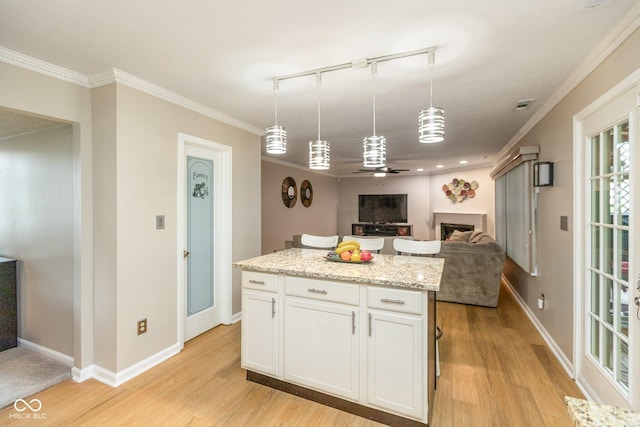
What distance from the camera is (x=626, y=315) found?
1.84 m

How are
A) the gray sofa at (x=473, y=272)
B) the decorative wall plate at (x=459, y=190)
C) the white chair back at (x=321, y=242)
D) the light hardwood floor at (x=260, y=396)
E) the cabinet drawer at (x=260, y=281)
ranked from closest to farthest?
the light hardwood floor at (x=260, y=396) < the cabinet drawer at (x=260, y=281) < the white chair back at (x=321, y=242) < the gray sofa at (x=473, y=272) < the decorative wall plate at (x=459, y=190)

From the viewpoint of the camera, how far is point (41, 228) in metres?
2.84

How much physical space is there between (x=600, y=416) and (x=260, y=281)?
1.95 meters

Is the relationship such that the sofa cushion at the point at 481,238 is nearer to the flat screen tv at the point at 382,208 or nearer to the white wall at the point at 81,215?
the flat screen tv at the point at 382,208

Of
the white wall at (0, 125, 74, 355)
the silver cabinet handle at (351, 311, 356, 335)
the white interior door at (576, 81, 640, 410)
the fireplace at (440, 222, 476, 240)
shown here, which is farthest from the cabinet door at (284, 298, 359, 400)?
the fireplace at (440, 222, 476, 240)

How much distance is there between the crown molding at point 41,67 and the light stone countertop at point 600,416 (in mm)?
3304

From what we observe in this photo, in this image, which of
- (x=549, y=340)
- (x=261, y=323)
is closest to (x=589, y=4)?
(x=261, y=323)

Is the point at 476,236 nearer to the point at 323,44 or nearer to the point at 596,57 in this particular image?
the point at 596,57

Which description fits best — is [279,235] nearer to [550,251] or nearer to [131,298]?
[131,298]

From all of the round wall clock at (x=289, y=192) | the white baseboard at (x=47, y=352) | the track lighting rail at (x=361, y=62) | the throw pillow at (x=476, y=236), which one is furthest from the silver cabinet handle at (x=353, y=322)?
the round wall clock at (x=289, y=192)

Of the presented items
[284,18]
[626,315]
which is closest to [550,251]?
[626,315]

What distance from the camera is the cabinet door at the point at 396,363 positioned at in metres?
1.82

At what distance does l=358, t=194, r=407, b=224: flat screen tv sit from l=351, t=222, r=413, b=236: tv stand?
0.12m

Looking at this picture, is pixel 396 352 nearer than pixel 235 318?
Yes
